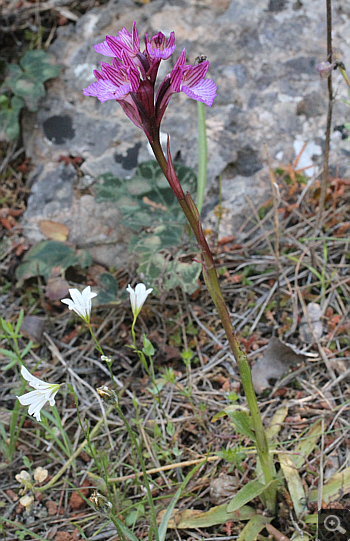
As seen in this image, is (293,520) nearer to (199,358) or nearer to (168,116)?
(199,358)

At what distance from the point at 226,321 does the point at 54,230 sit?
1.56 metres

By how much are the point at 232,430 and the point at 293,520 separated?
0.39 meters

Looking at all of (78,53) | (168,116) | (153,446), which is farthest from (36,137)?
(153,446)

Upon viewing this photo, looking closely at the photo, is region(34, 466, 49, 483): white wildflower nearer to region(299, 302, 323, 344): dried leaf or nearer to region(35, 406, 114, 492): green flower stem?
region(35, 406, 114, 492): green flower stem

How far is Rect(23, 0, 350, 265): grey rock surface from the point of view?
2.55 metres

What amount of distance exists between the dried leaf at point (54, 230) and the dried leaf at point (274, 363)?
1290mm

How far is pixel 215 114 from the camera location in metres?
2.65

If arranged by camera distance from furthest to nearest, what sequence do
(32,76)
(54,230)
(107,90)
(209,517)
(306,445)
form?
1. (32,76)
2. (54,230)
3. (306,445)
4. (209,517)
5. (107,90)

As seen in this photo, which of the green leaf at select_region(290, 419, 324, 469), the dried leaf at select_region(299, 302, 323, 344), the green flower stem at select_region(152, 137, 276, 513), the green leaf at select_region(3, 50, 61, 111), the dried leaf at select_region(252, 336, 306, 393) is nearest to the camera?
the green flower stem at select_region(152, 137, 276, 513)

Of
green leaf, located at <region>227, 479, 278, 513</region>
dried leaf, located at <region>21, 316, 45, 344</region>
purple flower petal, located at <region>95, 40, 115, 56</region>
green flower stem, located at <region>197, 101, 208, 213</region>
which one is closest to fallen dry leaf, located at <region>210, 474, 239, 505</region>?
green leaf, located at <region>227, 479, 278, 513</region>

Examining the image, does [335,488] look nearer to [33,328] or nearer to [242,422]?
[242,422]

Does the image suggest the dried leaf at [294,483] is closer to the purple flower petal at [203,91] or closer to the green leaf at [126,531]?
the green leaf at [126,531]

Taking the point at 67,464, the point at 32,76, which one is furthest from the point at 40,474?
the point at 32,76

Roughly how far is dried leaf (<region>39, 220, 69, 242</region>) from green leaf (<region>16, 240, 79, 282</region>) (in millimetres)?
128
